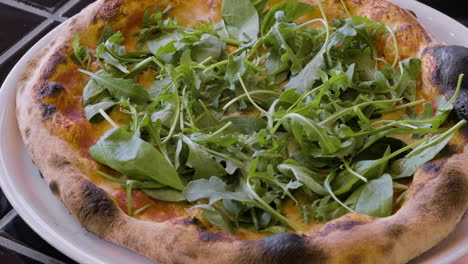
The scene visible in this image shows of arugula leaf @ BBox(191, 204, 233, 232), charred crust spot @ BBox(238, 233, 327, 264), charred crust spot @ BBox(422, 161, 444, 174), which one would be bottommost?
arugula leaf @ BBox(191, 204, 233, 232)

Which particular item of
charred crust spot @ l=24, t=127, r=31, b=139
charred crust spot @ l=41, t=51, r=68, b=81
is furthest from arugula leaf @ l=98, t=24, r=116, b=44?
charred crust spot @ l=24, t=127, r=31, b=139

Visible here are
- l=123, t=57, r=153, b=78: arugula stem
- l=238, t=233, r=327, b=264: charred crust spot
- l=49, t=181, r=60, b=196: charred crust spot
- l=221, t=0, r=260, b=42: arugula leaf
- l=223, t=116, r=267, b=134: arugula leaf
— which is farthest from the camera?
l=221, t=0, r=260, b=42: arugula leaf

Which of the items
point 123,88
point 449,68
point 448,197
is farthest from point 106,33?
point 448,197

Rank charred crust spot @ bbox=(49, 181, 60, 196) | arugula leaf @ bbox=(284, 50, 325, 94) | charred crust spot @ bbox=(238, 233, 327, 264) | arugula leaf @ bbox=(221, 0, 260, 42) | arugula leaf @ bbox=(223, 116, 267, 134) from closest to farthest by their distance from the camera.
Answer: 1. charred crust spot @ bbox=(238, 233, 327, 264)
2. charred crust spot @ bbox=(49, 181, 60, 196)
3. arugula leaf @ bbox=(223, 116, 267, 134)
4. arugula leaf @ bbox=(284, 50, 325, 94)
5. arugula leaf @ bbox=(221, 0, 260, 42)

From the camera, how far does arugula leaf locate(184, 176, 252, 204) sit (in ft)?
3.83

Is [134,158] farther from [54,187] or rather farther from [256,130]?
[256,130]

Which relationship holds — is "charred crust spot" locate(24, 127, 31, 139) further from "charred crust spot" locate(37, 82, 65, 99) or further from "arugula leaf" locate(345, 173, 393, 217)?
"arugula leaf" locate(345, 173, 393, 217)

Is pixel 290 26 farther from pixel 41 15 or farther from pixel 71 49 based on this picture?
pixel 41 15

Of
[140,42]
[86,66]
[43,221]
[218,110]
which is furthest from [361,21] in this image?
[43,221]

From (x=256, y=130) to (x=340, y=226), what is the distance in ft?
1.13

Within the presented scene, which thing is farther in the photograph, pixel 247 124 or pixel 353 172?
pixel 247 124

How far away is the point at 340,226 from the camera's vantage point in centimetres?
111

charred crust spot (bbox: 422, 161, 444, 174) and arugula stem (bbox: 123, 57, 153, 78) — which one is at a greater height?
arugula stem (bbox: 123, 57, 153, 78)

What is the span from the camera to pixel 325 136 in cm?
124
